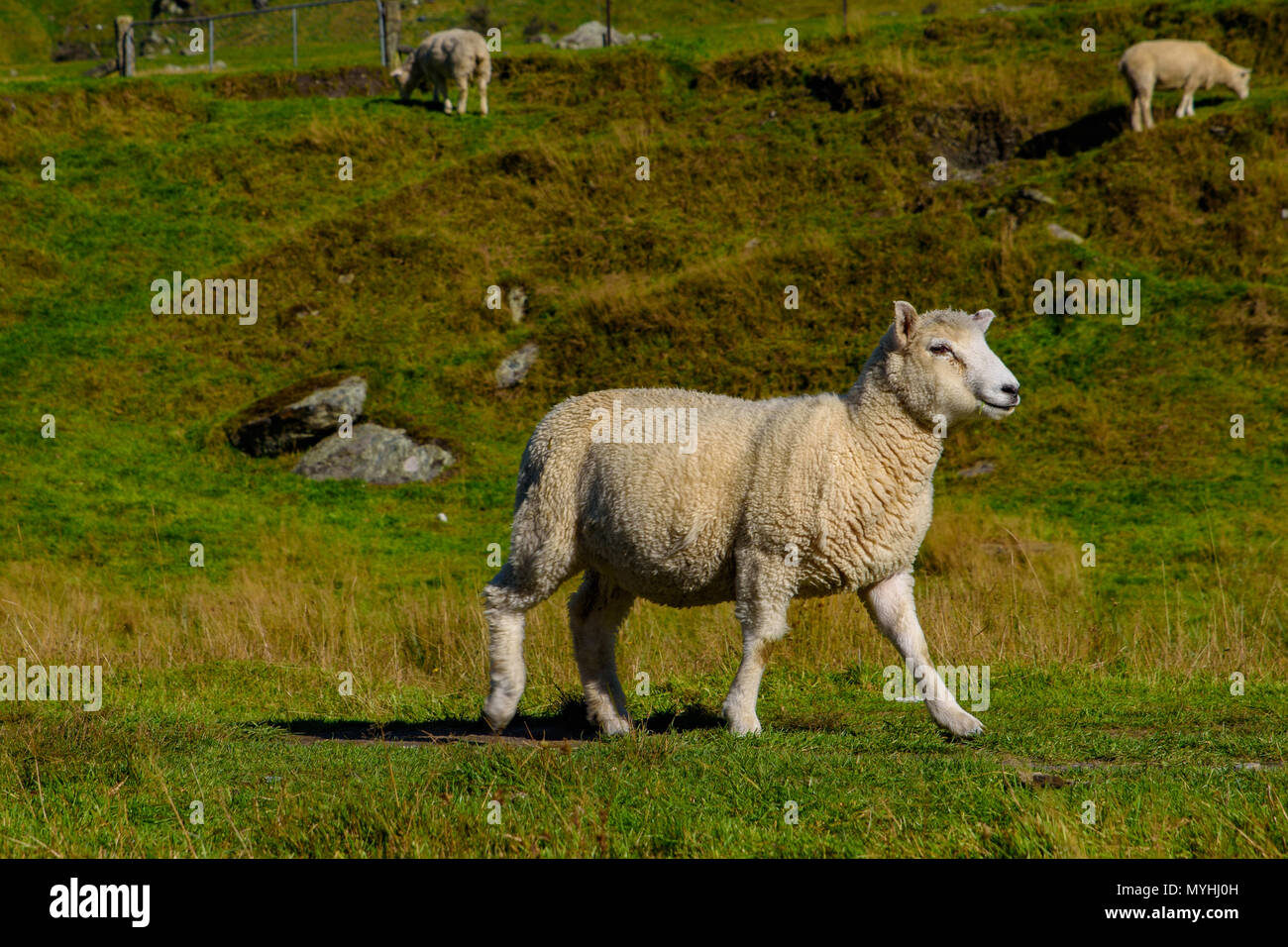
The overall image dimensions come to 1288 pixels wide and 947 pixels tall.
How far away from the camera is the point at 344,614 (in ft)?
43.7

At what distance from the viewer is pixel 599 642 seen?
30.1 feet

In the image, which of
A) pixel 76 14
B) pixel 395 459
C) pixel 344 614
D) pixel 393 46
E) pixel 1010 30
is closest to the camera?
pixel 344 614

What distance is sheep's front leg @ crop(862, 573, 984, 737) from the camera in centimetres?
809

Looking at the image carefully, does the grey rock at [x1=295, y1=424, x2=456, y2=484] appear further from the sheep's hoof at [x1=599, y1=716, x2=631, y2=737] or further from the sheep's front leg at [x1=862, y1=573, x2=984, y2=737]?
the sheep's front leg at [x1=862, y1=573, x2=984, y2=737]

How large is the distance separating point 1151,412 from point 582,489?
11.7 meters

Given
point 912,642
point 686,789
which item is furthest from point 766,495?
point 686,789

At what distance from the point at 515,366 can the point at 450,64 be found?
10.9 metres

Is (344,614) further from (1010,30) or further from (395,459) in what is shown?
(1010,30)

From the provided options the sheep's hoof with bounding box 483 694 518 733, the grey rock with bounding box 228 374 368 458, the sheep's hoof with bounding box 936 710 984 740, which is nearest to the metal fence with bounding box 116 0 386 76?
the grey rock with bounding box 228 374 368 458

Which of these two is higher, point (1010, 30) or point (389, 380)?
point (1010, 30)

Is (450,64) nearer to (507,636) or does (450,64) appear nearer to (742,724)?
(507,636)

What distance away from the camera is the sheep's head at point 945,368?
7977 millimetres

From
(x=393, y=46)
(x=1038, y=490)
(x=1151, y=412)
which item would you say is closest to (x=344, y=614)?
(x=1038, y=490)

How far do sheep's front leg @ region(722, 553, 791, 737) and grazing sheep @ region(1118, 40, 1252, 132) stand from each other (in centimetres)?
1907
